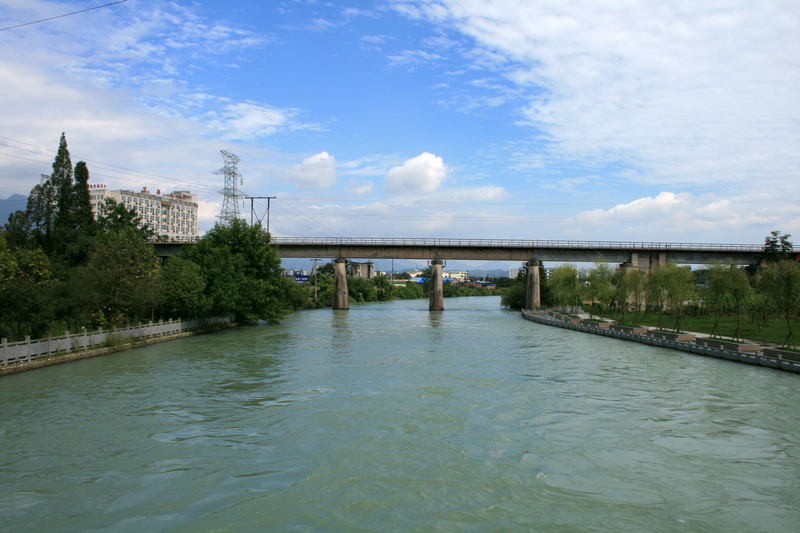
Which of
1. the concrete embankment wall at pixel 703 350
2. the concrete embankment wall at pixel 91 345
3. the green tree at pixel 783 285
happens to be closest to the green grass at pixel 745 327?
the green tree at pixel 783 285

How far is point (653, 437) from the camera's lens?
15953mm

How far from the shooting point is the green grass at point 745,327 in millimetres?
36656

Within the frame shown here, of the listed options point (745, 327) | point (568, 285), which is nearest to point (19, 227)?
point (568, 285)

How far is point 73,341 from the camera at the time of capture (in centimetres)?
3030

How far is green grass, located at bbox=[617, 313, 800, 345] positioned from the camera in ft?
120

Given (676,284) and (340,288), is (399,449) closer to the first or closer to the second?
(676,284)

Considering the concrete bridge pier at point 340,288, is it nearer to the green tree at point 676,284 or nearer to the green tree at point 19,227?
the green tree at point 19,227

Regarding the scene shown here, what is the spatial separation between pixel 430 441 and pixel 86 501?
8481mm

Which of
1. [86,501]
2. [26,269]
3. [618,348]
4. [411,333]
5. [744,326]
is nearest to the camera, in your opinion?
[86,501]

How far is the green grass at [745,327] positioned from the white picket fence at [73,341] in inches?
1636

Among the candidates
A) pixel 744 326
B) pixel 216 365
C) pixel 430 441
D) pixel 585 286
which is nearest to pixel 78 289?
pixel 216 365

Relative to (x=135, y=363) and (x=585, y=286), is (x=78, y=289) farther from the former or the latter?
(x=585, y=286)

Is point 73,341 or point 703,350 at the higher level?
point 73,341

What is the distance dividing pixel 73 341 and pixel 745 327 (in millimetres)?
47200
